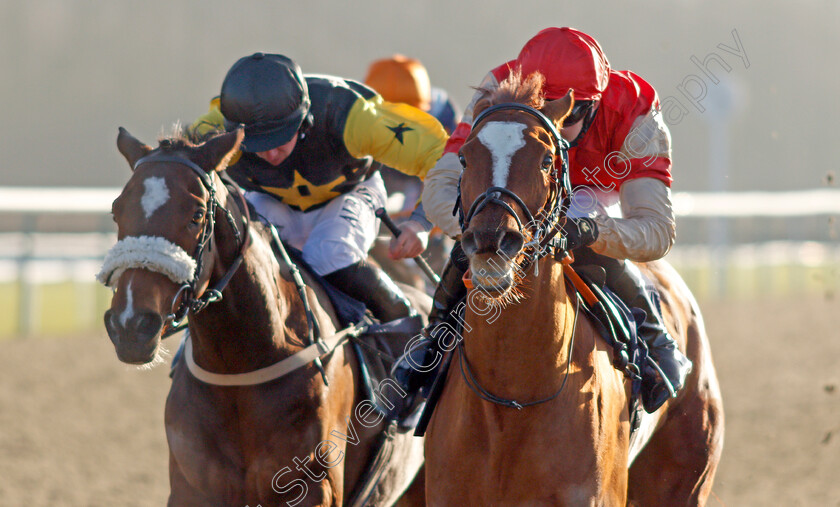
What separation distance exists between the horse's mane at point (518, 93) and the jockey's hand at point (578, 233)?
31 cm

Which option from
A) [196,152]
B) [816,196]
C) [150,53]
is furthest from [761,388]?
[150,53]

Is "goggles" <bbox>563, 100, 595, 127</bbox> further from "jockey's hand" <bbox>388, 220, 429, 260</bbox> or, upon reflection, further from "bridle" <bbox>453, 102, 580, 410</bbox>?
"jockey's hand" <bbox>388, 220, 429, 260</bbox>

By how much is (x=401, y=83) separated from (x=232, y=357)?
3398 mm

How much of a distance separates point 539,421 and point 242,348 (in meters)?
1.03

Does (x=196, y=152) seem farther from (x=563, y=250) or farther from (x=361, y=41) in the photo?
(x=361, y=41)

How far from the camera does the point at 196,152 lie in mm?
2836

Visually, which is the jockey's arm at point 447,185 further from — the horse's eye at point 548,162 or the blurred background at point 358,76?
the blurred background at point 358,76

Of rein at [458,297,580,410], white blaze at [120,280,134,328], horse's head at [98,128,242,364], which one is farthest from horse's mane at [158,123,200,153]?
rein at [458,297,580,410]

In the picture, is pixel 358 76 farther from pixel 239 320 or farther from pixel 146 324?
pixel 146 324

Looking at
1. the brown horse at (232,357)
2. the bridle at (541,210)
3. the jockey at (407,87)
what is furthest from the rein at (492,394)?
the jockey at (407,87)

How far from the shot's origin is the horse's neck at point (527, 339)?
2396 mm

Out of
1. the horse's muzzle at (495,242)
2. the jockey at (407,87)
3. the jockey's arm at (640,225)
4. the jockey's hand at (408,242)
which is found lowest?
the jockey at (407,87)

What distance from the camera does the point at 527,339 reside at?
7.93ft

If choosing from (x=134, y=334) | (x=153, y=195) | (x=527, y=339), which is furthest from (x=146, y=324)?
(x=527, y=339)
